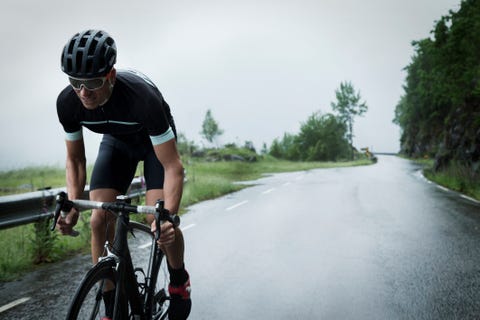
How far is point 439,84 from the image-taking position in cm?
1906

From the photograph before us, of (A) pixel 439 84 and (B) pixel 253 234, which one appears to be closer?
(B) pixel 253 234

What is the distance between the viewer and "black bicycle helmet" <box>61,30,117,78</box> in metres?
2.40

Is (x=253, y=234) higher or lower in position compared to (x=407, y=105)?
lower

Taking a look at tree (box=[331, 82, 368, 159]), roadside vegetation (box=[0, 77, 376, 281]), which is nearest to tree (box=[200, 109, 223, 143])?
roadside vegetation (box=[0, 77, 376, 281])

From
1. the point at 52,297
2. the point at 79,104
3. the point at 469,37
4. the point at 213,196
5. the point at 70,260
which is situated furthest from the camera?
the point at 469,37

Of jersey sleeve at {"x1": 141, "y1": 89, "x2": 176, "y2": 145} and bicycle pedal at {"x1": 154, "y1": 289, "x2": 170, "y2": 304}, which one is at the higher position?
jersey sleeve at {"x1": 141, "y1": 89, "x2": 176, "y2": 145}

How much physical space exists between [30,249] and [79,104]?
4065 millimetres

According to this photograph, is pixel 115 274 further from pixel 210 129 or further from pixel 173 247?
pixel 210 129

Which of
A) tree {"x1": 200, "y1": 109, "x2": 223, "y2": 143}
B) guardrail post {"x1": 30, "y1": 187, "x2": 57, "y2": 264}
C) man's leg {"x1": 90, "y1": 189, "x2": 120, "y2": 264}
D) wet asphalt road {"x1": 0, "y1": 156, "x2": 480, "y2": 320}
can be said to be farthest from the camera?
tree {"x1": 200, "y1": 109, "x2": 223, "y2": 143}

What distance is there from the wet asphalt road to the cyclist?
1385 mm

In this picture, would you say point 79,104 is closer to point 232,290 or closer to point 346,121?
point 232,290

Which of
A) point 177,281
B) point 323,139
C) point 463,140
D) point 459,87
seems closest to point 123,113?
point 177,281

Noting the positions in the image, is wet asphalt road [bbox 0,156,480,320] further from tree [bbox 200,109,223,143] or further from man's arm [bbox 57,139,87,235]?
tree [bbox 200,109,223,143]

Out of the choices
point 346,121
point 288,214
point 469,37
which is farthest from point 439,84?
point 346,121
